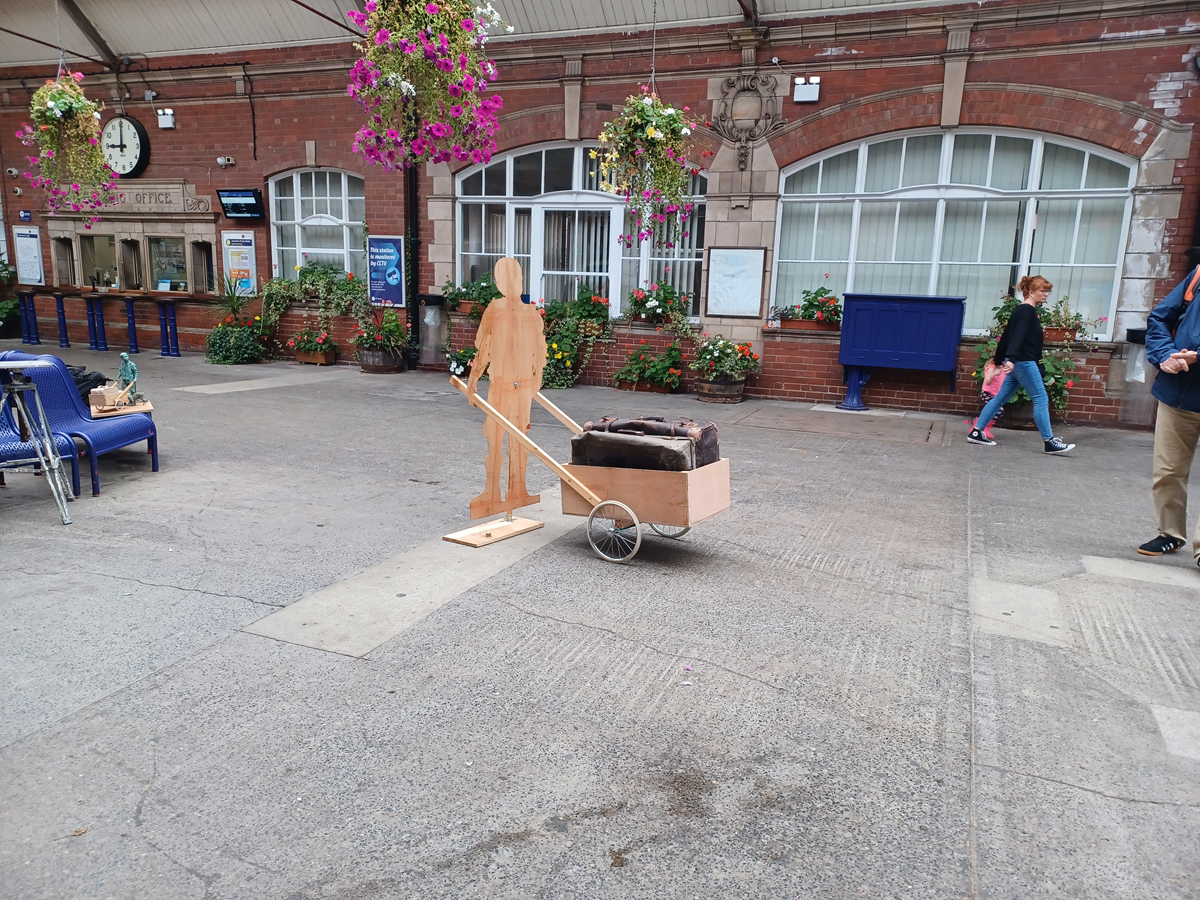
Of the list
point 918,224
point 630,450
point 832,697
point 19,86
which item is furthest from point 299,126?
point 832,697

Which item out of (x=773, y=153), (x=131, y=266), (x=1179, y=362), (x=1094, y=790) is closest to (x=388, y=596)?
(x=1094, y=790)

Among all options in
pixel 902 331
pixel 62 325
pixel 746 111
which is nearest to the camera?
pixel 902 331

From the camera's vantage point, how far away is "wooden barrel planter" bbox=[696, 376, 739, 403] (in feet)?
37.1

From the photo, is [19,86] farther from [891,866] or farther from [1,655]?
[891,866]

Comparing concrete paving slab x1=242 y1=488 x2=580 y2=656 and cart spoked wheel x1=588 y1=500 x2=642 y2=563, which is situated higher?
cart spoked wheel x1=588 y1=500 x2=642 y2=563

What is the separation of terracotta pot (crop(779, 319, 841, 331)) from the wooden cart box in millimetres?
6985

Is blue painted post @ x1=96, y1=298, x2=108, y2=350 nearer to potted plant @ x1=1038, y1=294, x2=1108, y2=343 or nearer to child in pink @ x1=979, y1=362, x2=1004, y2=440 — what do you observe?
child in pink @ x1=979, y1=362, x2=1004, y2=440

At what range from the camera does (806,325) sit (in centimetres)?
1145

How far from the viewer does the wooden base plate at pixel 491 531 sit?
506 cm

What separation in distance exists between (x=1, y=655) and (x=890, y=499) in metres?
5.59

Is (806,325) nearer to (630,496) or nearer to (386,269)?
(386,269)

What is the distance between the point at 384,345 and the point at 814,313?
6706mm

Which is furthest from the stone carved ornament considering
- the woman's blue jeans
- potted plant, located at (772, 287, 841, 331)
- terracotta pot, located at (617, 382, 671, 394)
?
the woman's blue jeans

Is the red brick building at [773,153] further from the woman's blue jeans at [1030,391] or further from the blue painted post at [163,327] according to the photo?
the woman's blue jeans at [1030,391]
